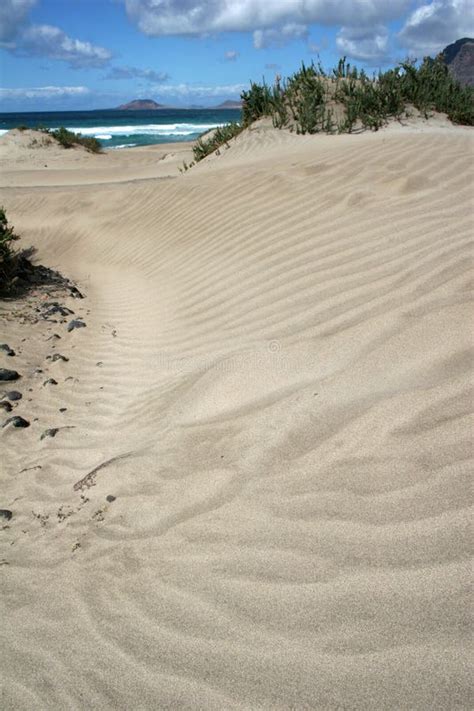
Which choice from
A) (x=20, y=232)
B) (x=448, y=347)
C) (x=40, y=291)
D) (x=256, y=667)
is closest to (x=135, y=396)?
(x=448, y=347)

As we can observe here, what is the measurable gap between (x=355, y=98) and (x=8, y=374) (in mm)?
10201

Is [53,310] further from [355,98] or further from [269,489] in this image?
[355,98]

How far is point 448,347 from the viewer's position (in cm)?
267

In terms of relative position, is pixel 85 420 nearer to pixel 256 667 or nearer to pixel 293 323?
pixel 293 323

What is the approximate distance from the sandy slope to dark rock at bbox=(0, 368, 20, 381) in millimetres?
142

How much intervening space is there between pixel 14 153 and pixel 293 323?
21281 millimetres

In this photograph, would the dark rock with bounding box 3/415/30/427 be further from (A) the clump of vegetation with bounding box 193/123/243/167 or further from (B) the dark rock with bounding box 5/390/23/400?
(A) the clump of vegetation with bounding box 193/123/243/167

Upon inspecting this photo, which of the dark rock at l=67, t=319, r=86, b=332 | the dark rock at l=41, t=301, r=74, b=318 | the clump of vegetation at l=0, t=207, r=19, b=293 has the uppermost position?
the clump of vegetation at l=0, t=207, r=19, b=293

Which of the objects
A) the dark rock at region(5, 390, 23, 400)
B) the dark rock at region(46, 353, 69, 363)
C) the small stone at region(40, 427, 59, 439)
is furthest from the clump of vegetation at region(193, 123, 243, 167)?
the small stone at region(40, 427, 59, 439)

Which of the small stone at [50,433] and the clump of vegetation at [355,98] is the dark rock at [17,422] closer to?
the small stone at [50,433]

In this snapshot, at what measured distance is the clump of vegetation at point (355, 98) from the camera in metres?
11.6

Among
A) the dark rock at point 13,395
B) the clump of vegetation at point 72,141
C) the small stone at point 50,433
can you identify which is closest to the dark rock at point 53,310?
the dark rock at point 13,395

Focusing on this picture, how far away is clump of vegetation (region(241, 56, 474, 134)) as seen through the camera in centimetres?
1161

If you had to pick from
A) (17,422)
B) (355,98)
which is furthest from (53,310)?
(355,98)
